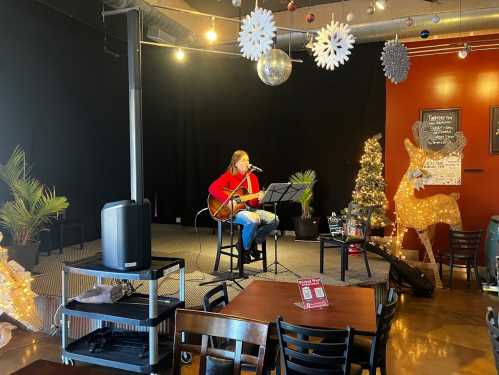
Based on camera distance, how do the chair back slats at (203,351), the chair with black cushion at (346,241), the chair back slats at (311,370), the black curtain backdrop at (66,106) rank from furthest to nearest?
the black curtain backdrop at (66,106) → the chair with black cushion at (346,241) → the chair back slats at (311,370) → the chair back slats at (203,351)

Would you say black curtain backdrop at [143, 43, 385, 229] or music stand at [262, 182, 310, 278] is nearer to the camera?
music stand at [262, 182, 310, 278]

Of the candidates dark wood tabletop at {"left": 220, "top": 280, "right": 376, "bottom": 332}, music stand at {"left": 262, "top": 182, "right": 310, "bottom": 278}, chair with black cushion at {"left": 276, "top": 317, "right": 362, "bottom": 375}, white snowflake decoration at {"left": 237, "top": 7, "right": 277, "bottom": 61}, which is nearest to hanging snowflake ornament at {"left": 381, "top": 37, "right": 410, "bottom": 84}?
white snowflake decoration at {"left": 237, "top": 7, "right": 277, "bottom": 61}

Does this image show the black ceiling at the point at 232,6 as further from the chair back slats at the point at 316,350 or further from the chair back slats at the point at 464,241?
the chair back slats at the point at 316,350

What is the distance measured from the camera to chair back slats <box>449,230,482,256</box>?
600cm

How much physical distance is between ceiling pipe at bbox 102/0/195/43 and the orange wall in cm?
359

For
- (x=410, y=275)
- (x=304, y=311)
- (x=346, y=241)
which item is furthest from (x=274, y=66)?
(x=410, y=275)

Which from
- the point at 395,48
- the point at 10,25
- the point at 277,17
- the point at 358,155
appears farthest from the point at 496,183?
the point at 10,25

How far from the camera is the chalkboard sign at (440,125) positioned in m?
6.80

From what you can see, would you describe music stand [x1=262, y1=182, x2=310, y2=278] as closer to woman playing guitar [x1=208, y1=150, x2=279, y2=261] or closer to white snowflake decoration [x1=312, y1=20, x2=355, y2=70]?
woman playing guitar [x1=208, y1=150, x2=279, y2=261]

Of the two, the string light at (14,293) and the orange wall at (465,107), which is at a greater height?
the orange wall at (465,107)

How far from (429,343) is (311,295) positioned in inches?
82.9

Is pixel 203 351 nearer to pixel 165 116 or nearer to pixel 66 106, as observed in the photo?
pixel 66 106

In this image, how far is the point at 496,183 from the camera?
6602mm

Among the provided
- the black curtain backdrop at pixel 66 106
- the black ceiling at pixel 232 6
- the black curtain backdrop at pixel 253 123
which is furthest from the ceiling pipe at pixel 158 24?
the black curtain backdrop at pixel 253 123
